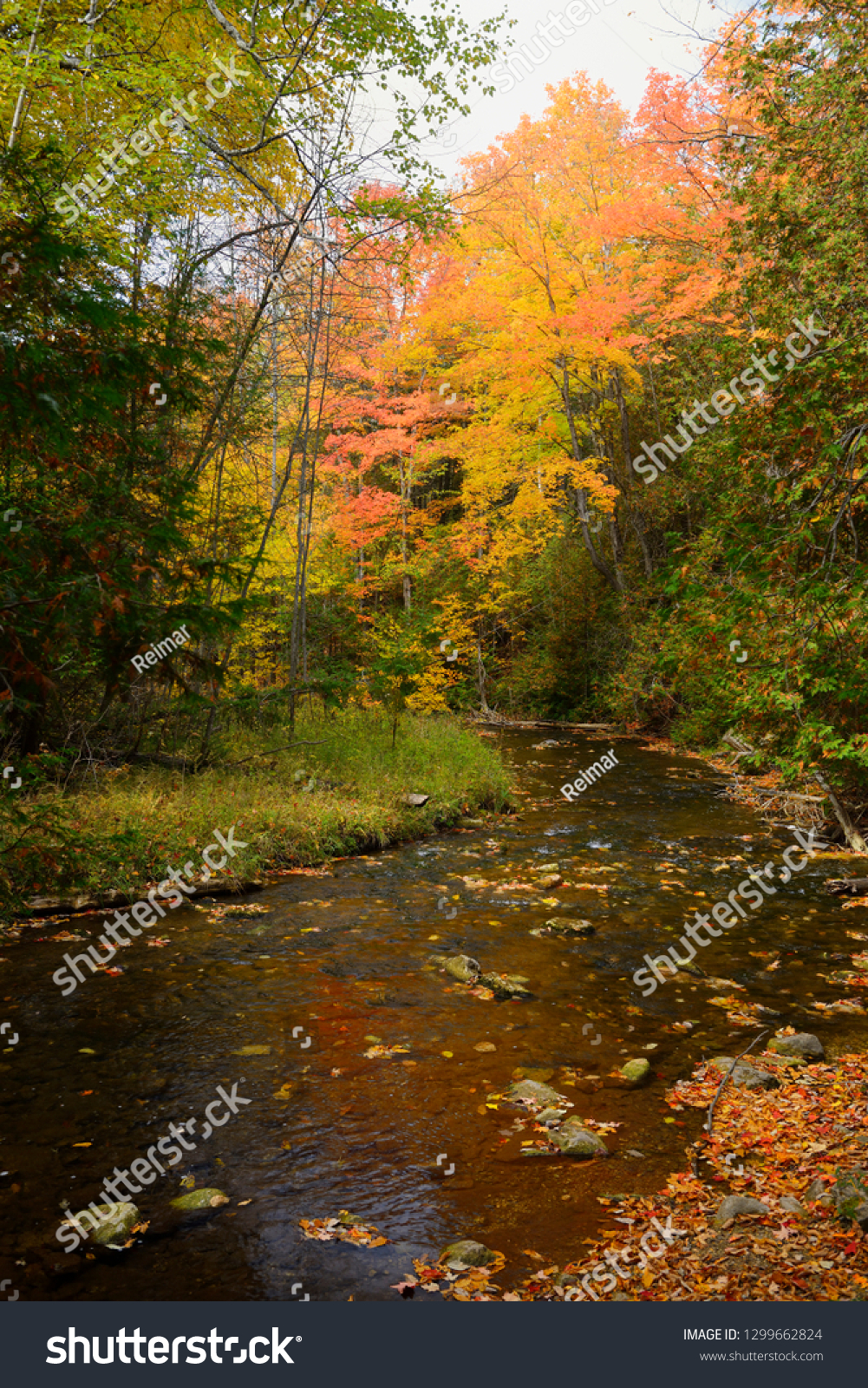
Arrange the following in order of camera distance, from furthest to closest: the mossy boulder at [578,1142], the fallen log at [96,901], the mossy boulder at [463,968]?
the fallen log at [96,901] → the mossy boulder at [463,968] → the mossy boulder at [578,1142]

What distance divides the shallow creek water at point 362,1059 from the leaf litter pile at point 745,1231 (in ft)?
0.40

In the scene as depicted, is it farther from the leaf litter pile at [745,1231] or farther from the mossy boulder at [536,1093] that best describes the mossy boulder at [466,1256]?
the mossy boulder at [536,1093]

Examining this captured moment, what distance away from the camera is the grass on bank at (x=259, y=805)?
247 inches

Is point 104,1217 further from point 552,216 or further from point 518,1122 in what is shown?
point 552,216

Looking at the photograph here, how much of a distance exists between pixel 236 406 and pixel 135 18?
402 cm

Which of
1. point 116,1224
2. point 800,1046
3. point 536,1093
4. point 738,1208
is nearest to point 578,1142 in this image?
point 536,1093

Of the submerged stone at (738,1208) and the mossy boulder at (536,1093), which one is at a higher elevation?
the submerged stone at (738,1208)

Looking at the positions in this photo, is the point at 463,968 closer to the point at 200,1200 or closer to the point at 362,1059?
the point at 362,1059

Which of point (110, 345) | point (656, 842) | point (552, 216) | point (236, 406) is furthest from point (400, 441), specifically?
point (110, 345)

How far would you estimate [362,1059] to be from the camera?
14.3 ft

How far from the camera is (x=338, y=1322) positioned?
8.07 ft

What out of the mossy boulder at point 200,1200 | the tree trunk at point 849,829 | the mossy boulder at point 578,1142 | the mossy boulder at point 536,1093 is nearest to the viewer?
the mossy boulder at point 200,1200

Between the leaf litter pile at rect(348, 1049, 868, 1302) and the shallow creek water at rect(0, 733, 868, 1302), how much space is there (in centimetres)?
12

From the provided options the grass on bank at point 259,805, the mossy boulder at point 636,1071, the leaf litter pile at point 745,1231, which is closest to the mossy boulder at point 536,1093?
the mossy boulder at point 636,1071
